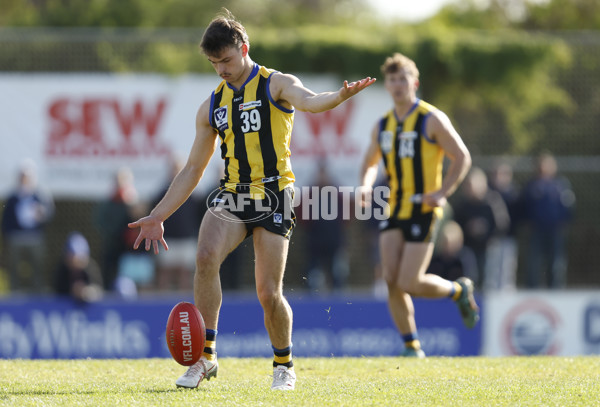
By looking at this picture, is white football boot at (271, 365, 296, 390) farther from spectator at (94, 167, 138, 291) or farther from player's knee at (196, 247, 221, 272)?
spectator at (94, 167, 138, 291)

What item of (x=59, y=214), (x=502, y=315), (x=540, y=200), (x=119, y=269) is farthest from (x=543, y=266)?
(x=59, y=214)

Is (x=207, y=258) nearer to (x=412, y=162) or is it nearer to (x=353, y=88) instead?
(x=353, y=88)

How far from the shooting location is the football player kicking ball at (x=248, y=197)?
6219mm

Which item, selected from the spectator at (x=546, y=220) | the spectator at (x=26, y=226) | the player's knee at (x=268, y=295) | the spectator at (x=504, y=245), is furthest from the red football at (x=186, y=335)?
the spectator at (x=546, y=220)

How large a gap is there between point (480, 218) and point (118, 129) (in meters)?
5.96

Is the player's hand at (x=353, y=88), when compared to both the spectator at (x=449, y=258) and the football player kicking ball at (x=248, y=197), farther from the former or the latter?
the spectator at (x=449, y=258)

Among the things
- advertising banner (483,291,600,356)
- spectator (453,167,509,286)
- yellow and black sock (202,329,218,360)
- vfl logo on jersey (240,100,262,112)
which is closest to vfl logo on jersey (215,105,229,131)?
vfl logo on jersey (240,100,262,112)

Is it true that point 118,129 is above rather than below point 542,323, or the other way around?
above

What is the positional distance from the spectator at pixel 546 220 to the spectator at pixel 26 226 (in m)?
7.27

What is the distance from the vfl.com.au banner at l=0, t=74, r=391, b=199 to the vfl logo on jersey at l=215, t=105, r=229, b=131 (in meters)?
8.90

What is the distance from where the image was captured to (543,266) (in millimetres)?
15172

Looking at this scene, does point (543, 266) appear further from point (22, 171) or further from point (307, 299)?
point (22, 171)

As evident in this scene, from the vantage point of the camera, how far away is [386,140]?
8.77 m

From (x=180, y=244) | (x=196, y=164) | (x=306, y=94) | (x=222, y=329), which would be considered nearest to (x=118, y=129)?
(x=180, y=244)
